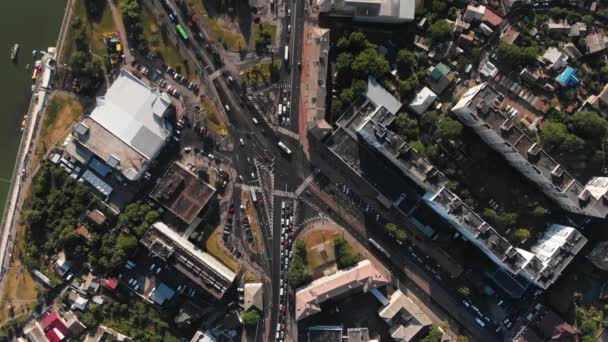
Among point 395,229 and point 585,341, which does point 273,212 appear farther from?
point 585,341

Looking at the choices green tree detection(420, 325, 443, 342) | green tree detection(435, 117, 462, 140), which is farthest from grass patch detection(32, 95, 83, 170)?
green tree detection(420, 325, 443, 342)

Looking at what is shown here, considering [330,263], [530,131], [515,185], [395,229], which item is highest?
[530,131]

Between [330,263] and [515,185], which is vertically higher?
[515,185]

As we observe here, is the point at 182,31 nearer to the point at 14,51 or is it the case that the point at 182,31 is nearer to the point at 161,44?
the point at 161,44

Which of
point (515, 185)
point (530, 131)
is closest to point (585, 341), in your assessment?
point (515, 185)

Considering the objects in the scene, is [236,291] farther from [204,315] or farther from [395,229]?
[395,229]

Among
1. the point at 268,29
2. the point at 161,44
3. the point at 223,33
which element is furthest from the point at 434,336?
the point at 161,44
